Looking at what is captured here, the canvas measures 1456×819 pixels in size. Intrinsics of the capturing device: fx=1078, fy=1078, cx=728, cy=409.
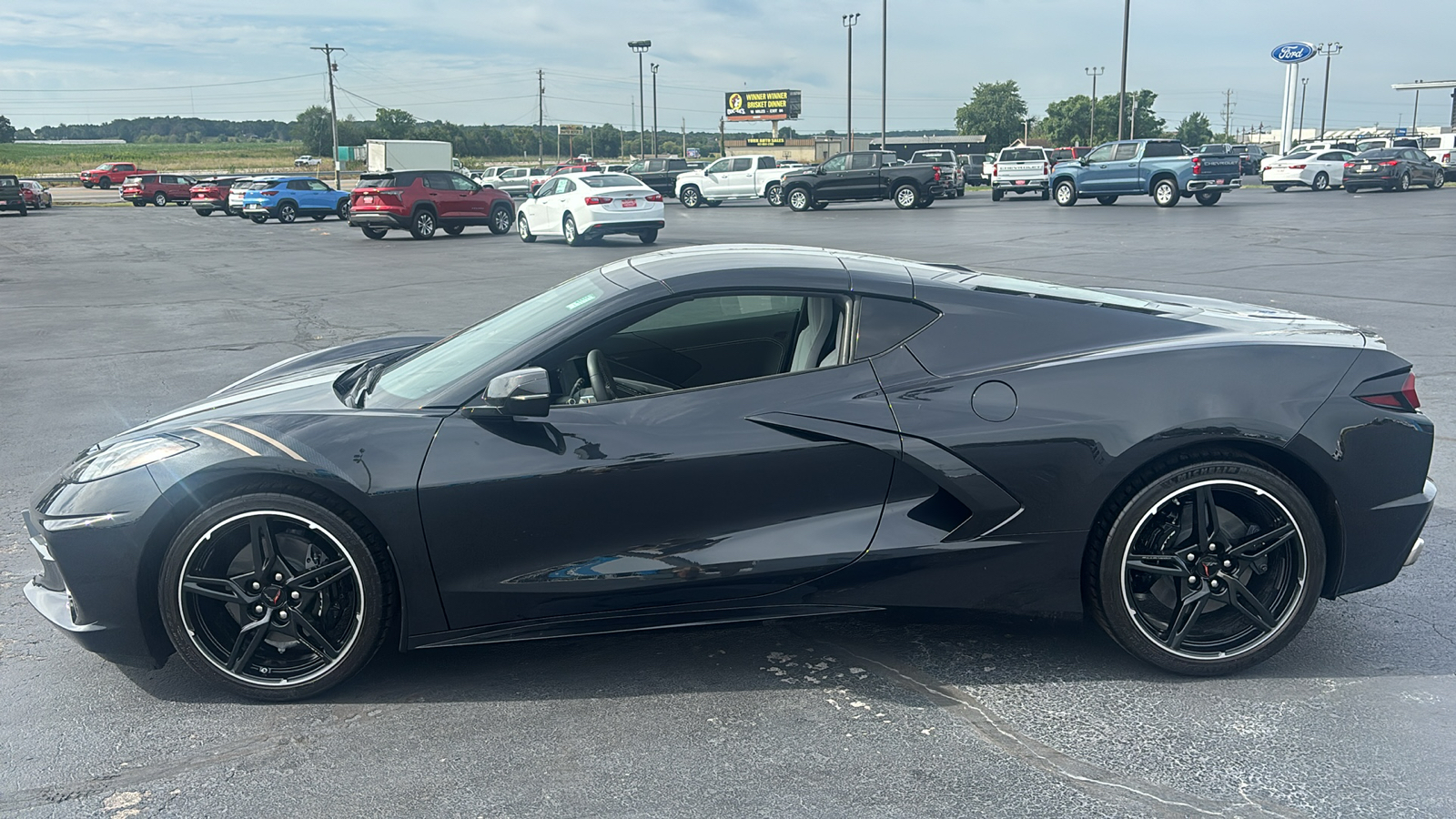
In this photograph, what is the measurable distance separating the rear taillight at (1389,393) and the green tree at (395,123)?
138345 millimetres

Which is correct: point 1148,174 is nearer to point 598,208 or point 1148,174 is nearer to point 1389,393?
point 598,208

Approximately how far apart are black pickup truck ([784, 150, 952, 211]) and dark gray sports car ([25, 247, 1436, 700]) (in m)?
30.8

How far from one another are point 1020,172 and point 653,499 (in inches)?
1483

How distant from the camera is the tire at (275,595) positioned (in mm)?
3266

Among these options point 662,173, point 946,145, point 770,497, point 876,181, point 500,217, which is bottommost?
point 770,497

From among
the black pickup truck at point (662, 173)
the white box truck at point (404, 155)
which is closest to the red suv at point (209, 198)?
the white box truck at point (404, 155)

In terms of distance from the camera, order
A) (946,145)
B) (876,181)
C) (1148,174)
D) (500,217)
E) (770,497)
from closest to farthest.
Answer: (770,497) → (500,217) → (1148,174) → (876,181) → (946,145)

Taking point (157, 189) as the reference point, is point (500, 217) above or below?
below

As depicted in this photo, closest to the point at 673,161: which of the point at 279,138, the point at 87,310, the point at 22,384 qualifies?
the point at 87,310

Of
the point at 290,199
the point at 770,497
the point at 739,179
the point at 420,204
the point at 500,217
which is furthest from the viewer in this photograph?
the point at 739,179

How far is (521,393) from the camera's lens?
3213 millimetres

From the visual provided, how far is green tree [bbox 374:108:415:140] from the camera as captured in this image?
133 m

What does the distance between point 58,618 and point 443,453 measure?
4.39 ft

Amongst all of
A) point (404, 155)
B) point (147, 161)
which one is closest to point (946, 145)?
point (404, 155)
